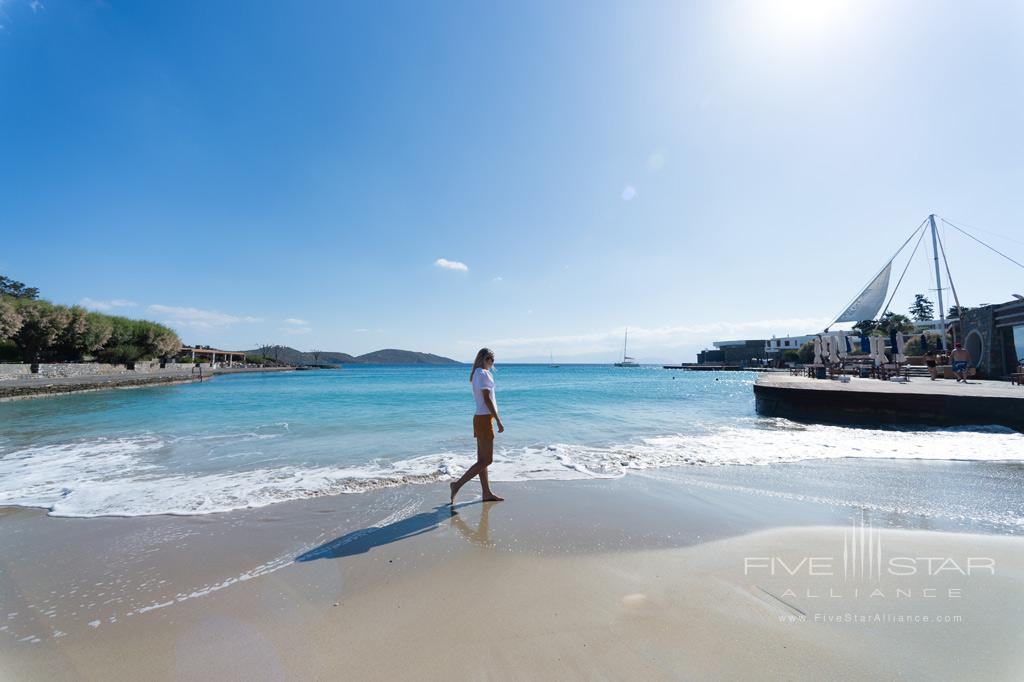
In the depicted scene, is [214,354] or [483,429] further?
[214,354]

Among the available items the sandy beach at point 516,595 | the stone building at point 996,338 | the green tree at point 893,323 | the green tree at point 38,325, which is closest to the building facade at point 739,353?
the green tree at point 893,323

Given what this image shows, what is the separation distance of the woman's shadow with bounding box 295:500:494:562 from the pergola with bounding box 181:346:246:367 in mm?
98751

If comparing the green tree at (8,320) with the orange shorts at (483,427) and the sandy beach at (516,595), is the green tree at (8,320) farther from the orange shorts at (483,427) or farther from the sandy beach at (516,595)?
the orange shorts at (483,427)

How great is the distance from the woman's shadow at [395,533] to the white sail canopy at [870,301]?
49.2 m

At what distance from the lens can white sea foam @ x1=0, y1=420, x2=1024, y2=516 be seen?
5.04 meters

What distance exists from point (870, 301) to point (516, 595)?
53.8m

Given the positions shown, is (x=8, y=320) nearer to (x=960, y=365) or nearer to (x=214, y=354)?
(x=960, y=365)

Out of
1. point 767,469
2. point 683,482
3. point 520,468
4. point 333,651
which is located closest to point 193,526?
point 333,651

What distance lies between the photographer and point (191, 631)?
7.70ft

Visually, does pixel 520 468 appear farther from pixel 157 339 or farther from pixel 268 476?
pixel 157 339

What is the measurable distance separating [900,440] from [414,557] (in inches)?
429

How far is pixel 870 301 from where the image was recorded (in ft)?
134

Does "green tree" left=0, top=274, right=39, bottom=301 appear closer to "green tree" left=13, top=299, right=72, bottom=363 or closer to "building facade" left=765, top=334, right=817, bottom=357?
"green tree" left=13, top=299, right=72, bottom=363

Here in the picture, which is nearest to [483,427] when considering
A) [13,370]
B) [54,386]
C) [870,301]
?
[54,386]
